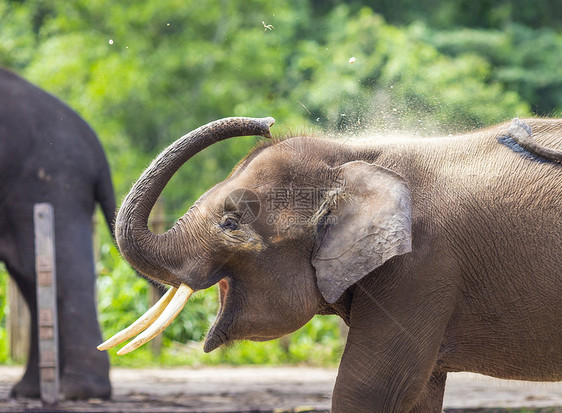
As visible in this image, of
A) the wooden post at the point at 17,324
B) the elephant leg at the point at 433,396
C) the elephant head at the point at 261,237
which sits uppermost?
the elephant head at the point at 261,237

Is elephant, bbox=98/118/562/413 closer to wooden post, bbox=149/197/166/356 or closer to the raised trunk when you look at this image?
the raised trunk

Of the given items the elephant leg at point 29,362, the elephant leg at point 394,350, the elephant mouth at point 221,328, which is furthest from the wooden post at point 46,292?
the elephant leg at point 394,350

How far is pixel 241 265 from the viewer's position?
340 cm

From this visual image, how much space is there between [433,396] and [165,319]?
1340 mm

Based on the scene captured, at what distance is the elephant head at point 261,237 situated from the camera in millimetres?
3326

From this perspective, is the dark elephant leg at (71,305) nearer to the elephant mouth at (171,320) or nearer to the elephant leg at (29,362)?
the elephant leg at (29,362)

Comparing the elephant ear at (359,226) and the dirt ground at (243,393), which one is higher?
the elephant ear at (359,226)

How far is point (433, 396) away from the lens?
3832mm

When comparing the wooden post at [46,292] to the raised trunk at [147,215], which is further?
the wooden post at [46,292]

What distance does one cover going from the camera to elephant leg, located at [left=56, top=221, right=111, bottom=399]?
6.32 metres

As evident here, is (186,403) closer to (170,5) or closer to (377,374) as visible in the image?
(377,374)

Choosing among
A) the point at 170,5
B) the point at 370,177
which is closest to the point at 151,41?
the point at 170,5

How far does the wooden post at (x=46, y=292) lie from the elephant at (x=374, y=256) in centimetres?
305

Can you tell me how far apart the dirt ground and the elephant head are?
1980 mm
